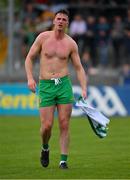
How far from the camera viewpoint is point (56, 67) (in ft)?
45.3

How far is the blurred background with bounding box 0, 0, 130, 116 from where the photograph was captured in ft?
97.8

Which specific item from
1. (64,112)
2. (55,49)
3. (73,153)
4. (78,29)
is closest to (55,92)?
(64,112)

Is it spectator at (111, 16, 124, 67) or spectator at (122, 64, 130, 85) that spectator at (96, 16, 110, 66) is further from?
spectator at (122, 64, 130, 85)

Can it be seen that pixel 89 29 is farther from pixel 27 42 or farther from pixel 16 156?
pixel 16 156

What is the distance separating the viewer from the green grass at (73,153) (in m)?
13.2

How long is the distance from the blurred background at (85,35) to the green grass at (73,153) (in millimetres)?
5734

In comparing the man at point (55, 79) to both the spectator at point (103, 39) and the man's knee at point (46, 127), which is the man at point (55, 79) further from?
the spectator at point (103, 39)

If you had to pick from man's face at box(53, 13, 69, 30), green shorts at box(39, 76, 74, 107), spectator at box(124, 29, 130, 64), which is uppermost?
man's face at box(53, 13, 69, 30)

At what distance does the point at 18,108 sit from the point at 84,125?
A: 4206mm

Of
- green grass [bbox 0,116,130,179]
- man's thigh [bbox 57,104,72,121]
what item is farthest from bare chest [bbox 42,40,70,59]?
green grass [bbox 0,116,130,179]

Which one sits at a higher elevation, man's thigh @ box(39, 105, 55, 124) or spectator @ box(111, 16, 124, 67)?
man's thigh @ box(39, 105, 55, 124)

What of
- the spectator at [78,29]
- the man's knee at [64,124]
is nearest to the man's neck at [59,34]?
the man's knee at [64,124]

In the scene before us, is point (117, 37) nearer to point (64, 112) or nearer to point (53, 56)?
point (53, 56)

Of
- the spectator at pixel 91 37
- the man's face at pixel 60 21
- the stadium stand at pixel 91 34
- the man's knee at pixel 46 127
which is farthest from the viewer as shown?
the stadium stand at pixel 91 34
